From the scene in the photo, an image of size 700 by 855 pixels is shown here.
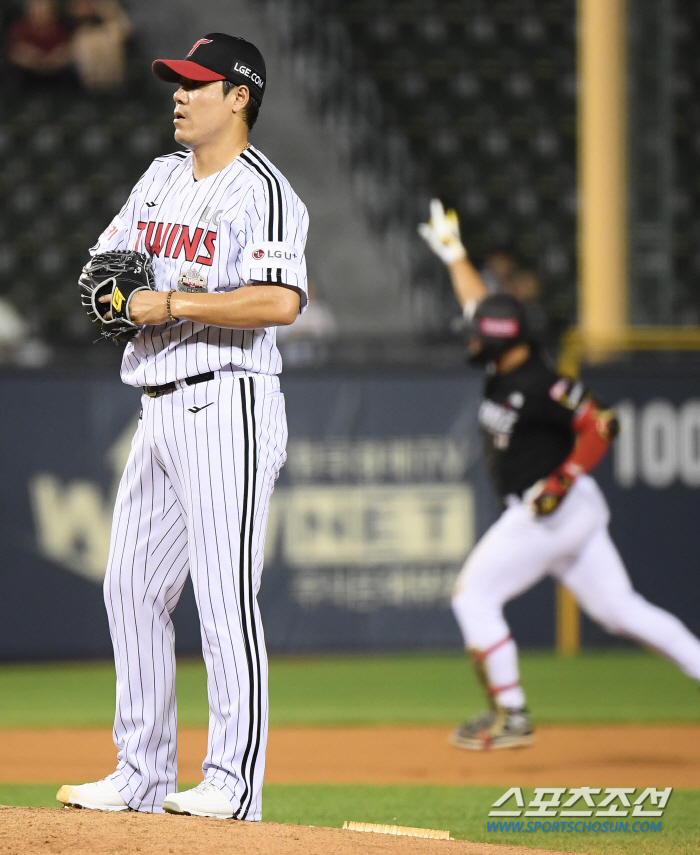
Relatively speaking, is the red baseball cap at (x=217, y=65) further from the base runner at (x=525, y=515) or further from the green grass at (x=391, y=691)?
the green grass at (x=391, y=691)

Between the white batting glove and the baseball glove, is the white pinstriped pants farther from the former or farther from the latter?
the white batting glove

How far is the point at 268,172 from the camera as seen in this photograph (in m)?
3.83

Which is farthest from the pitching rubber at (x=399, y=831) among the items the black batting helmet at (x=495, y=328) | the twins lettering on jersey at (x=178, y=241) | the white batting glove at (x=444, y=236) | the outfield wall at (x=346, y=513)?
the outfield wall at (x=346, y=513)

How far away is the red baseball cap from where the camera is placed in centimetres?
374

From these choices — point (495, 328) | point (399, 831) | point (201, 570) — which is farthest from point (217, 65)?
point (495, 328)

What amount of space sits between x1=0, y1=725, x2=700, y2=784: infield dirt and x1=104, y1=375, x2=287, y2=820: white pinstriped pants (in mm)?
1879

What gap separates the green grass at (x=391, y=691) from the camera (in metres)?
7.38

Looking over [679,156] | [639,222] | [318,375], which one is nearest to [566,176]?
[679,156]

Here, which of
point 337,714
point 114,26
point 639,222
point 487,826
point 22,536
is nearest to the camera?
point 487,826

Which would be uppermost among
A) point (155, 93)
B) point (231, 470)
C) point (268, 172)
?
point (155, 93)

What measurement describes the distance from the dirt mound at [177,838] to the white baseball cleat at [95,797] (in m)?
0.18

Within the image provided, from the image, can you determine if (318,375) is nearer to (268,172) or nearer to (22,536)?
(22,536)

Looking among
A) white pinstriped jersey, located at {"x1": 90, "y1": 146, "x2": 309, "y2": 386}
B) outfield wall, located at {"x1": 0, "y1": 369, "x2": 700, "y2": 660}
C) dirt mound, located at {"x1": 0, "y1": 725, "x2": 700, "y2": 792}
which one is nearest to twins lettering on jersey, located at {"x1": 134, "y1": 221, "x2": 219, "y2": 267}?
white pinstriped jersey, located at {"x1": 90, "y1": 146, "x2": 309, "y2": 386}

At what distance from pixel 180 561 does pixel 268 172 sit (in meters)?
1.12
